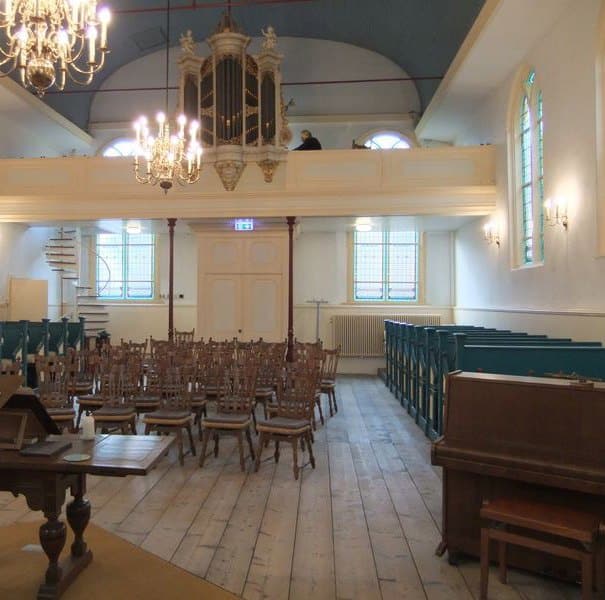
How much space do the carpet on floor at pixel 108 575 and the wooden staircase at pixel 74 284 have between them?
9.52m

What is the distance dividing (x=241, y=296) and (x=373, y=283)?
328 centimetres

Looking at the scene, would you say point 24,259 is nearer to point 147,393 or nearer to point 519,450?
point 147,393

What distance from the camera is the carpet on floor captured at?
2734 millimetres

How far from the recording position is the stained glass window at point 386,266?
1231 cm

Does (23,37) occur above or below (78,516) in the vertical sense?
above

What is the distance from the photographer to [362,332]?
11.8 meters

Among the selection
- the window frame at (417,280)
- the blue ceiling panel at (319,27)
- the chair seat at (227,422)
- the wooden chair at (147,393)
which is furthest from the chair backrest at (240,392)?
the blue ceiling panel at (319,27)

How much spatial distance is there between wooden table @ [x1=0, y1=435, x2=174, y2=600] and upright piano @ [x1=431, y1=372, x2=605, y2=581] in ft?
5.16

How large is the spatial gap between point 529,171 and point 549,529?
20.3 feet

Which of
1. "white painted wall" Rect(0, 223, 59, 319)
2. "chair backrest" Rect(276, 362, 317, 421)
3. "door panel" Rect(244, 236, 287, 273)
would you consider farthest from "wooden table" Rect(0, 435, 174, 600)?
"white painted wall" Rect(0, 223, 59, 319)

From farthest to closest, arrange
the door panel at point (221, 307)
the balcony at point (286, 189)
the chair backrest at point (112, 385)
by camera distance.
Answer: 1. the door panel at point (221, 307)
2. the balcony at point (286, 189)
3. the chair backrest at point (112, 385)

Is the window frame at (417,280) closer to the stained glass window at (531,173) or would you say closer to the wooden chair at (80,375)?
the stained glass window at (531,173)

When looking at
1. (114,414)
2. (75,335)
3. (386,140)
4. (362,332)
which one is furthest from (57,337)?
(386,140)

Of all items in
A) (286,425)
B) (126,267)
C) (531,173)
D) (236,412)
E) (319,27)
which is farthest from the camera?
(126,267)
